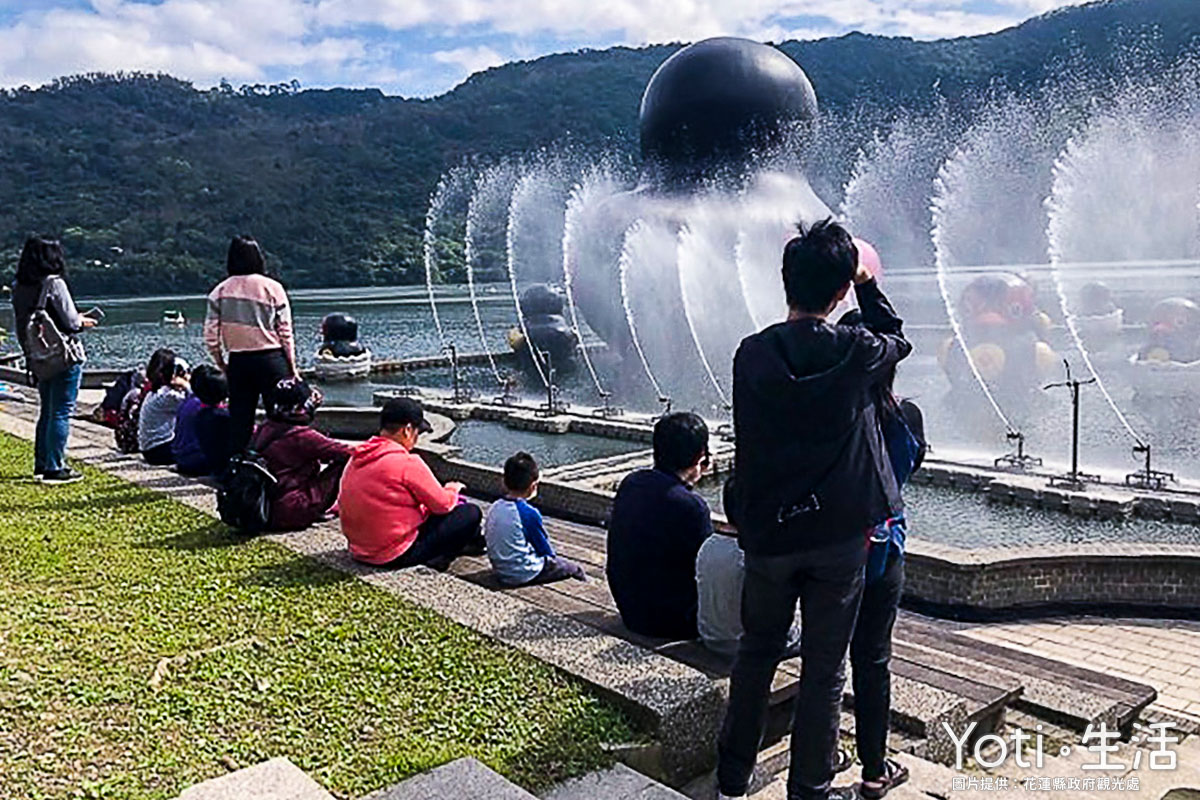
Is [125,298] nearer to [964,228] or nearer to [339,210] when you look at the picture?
[339,210]

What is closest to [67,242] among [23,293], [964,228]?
[964,228]

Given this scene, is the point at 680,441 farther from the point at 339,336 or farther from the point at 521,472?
the point at 339,336

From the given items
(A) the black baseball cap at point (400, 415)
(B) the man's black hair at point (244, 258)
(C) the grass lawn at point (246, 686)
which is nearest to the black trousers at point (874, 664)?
(C) the grass lawn at point (246, 686)

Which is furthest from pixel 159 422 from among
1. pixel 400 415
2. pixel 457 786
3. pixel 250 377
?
pixel 457 786

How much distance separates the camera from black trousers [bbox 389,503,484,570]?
5.61 meters

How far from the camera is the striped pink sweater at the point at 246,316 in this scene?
704 cm

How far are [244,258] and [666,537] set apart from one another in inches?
163

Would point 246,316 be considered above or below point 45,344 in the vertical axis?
above

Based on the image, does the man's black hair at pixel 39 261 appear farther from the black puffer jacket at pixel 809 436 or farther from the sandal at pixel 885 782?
the sandal at pixel 885 782

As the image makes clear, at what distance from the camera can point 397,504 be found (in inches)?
217

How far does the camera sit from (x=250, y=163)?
9856 centimetres

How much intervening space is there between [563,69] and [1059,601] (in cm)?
10108

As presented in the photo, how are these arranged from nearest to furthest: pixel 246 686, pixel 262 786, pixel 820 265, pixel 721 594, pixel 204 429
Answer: pixel 262 786 < pixel 820 265 < pixel 246 686 < pixel 721 594 < pixel 204 429

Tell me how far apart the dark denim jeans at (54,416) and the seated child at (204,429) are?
0.81 m
